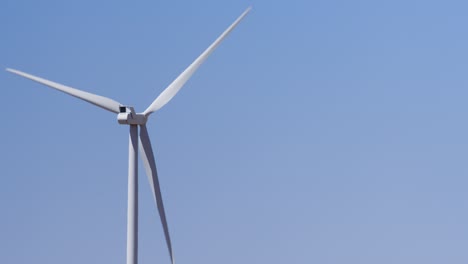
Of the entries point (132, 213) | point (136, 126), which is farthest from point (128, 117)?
point (132, 213)

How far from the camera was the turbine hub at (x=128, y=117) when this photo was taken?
182ft

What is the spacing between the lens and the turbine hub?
55.3m

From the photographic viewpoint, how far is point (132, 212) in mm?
55750

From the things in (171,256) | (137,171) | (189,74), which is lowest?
(171,256)

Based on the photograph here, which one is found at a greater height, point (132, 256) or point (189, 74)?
point (189, 74)

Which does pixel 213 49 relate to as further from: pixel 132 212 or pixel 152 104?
pixel 132 212

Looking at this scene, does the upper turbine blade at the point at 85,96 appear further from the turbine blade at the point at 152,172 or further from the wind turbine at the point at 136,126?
the turbine blade at the point at 152,172

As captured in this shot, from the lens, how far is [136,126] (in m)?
56.1

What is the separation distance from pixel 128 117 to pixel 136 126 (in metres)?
0.89

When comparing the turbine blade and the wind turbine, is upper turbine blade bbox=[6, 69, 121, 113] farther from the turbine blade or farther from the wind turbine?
the turbine blade

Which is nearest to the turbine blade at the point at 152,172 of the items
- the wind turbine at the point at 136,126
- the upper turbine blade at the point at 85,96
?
the wind turbine at the point at 136,126

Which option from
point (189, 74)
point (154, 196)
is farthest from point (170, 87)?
point (154, 196)

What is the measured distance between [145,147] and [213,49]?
5.16m

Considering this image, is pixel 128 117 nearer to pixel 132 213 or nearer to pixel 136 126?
pixel 136 126
